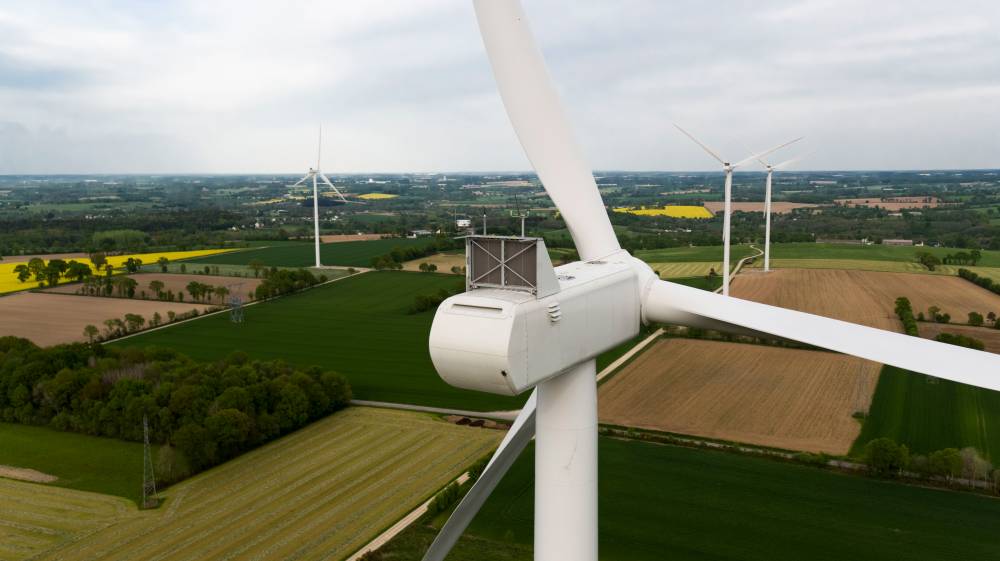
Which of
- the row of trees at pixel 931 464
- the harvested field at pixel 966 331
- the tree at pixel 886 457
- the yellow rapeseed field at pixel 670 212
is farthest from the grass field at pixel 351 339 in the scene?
the yellow rapeseed field at pixel 670 212

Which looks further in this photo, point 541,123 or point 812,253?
point 812,253

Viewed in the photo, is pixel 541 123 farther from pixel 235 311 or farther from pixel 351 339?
pixel 235 311

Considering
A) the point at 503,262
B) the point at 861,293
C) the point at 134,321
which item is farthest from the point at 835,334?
the point at 861,293

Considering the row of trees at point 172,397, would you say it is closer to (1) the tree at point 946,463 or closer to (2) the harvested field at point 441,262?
(1) the tree at point 946,463

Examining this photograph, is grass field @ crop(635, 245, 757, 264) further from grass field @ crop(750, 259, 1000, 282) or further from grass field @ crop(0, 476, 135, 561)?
grass field @ crop(0, 476, 135, 561)

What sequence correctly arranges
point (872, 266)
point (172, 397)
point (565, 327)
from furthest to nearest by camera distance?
point (872, 266)
point (172, 397)
point (565, 327)

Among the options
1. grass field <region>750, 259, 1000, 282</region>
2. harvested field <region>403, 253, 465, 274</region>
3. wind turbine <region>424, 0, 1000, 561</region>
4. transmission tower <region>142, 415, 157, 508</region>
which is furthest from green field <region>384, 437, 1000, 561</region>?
grass field <region>750, 259, 1000, 282</region>

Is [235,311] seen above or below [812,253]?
below
